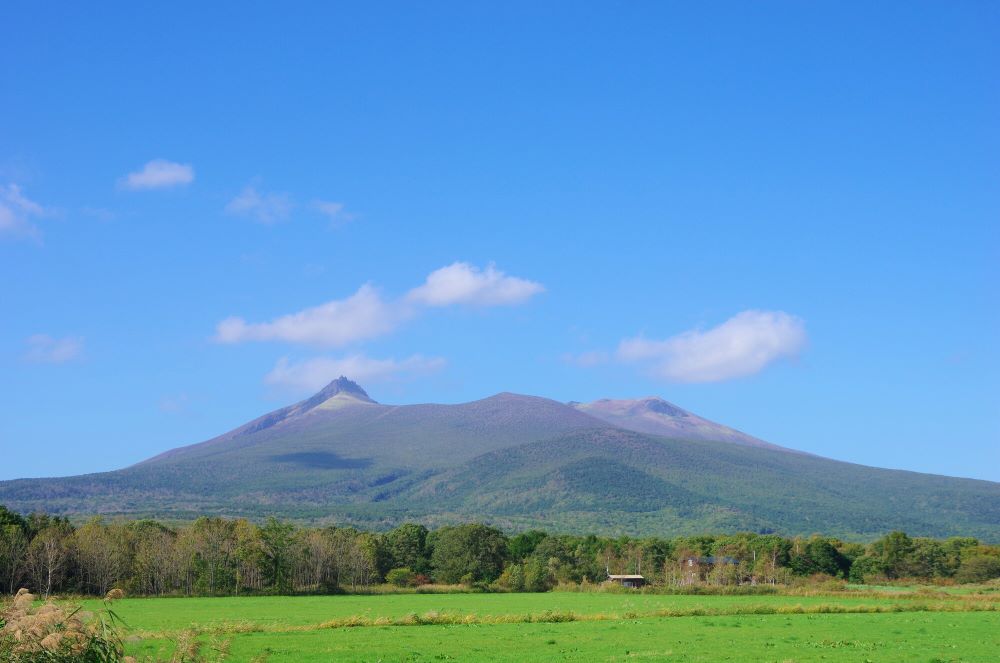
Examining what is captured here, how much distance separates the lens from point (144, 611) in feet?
166

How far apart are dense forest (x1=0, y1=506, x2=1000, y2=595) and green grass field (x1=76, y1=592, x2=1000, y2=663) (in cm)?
1383

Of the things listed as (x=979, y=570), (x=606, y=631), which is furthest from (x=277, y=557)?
(x=979, y=570)

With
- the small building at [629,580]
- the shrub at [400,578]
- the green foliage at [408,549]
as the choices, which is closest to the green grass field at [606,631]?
the shrub at [400,578]

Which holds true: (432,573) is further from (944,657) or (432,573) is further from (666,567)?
(944,657)

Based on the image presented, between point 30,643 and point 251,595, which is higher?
point 30,643

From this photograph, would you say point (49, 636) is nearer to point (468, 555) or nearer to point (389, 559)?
point (468, 555)

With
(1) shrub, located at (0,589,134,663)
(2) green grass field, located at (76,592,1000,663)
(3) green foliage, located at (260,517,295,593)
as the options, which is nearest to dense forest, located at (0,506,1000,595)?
(3) green foliage, located at (260,517,295,593)

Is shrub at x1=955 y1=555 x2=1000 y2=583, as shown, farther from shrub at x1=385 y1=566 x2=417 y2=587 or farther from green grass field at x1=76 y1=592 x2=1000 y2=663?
shrub at x1=385 y1=566 x2=417 y2=587

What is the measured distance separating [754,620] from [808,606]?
11.0m

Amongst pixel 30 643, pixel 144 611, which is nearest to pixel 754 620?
pixel 144 611

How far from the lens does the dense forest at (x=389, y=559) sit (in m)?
68.4

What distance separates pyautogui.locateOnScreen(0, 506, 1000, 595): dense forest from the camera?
68375 millimetres

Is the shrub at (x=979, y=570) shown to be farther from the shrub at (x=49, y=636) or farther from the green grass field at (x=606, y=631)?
the shrub at (x=49, y=636)

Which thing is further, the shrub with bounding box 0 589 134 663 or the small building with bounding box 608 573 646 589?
the small building with bounding box 608 573 646 589
